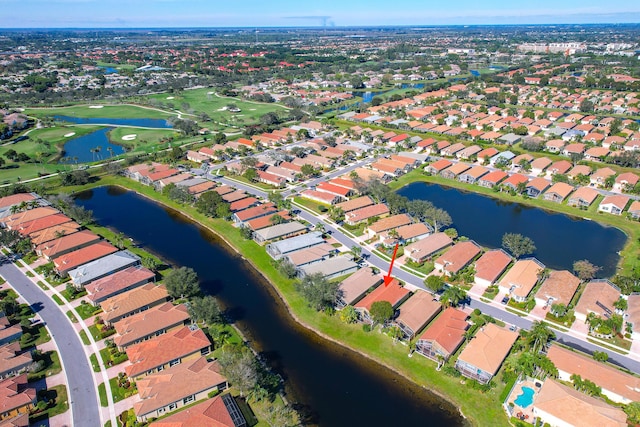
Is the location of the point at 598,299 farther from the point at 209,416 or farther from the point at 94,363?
the point at 94,363

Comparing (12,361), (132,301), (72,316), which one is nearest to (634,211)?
(132,301)

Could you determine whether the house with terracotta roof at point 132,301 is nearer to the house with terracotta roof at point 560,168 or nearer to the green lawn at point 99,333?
the green lawn at point 99,333

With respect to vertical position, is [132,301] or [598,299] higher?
[132,301]

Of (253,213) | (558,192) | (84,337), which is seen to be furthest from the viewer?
(558,192)

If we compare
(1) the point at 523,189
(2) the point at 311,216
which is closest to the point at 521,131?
(1) the point at 523,189

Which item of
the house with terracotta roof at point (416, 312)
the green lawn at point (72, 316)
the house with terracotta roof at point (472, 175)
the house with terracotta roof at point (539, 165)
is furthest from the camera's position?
the house with terracotta roof at point (539, 165)

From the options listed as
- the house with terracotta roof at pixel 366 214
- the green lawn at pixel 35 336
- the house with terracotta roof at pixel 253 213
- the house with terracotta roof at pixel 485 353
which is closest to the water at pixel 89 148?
the house with terracotta roof at pixel 253 213
